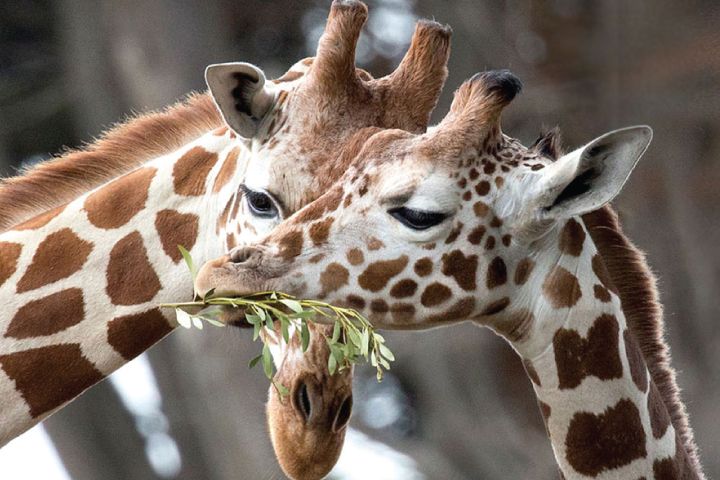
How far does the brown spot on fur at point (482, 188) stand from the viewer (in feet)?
13.3

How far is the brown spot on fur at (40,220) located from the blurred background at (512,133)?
16.7 feet

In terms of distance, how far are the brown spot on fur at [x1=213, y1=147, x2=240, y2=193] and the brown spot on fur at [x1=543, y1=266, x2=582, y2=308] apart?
3.86 feet

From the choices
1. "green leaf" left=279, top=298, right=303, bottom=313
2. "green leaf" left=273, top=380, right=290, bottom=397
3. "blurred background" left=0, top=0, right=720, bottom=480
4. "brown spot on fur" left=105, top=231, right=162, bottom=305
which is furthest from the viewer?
"blurred background" left=0, top=0, right=720, bottom=480

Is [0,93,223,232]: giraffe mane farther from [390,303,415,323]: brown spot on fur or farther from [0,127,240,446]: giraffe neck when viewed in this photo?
[390,303,415,323]: brown spot on fur

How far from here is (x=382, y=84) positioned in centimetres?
489

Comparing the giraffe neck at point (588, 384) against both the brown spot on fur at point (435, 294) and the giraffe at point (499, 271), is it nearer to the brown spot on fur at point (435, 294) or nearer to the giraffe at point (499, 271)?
the giraffe at point (499, 271)

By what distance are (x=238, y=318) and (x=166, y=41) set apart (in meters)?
6.89

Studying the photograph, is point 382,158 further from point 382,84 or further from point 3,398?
point 3,398

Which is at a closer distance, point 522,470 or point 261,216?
point 261,216

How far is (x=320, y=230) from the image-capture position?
401cm

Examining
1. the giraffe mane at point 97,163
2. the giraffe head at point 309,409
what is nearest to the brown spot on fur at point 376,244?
the giraffe head at point 309,409

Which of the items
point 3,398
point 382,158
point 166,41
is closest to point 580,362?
point 382,158

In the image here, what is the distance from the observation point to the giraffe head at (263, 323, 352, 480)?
4547mm

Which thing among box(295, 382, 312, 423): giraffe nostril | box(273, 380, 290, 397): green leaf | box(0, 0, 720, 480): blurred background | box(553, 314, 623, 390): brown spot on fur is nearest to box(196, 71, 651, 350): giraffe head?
box(553, 314, 623, 390): brown spot on fur
